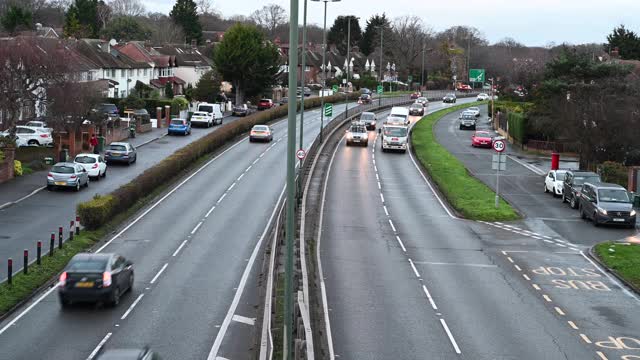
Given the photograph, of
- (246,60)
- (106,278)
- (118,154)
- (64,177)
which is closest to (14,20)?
(246,60)

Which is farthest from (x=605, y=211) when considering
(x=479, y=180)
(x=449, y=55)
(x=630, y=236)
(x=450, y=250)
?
(x=449, y=55)

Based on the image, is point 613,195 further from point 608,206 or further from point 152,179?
point 152,179

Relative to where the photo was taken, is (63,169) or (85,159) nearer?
(63,169)

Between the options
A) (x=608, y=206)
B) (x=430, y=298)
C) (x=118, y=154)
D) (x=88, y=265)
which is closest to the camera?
(x=88, y=265)

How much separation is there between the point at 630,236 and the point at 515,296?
13609mm

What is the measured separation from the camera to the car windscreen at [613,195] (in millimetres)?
39719

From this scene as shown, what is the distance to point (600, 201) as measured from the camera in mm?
39438

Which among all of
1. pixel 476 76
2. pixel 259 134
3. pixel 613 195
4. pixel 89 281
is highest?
pixel 476 76

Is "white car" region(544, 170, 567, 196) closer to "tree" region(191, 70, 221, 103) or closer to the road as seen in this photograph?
the road

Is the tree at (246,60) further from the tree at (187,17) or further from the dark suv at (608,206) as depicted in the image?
the dark suv at (608,206)

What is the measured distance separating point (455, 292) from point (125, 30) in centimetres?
11979

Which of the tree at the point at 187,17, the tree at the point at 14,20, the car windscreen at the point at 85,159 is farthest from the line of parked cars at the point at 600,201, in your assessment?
the tree at the point at 187,17

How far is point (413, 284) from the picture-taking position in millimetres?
27375

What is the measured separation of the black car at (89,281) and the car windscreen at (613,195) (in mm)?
24406
